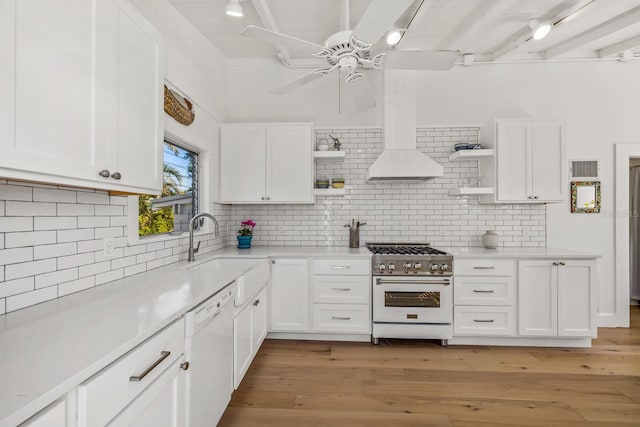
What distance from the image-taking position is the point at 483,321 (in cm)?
317

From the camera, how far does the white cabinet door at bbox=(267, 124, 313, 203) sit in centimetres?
357

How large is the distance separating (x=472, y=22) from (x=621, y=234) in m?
3.06

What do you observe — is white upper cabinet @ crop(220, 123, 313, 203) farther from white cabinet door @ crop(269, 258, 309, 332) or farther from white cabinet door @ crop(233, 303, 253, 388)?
white cabinet door @ crop(233, 303, 253, 388)

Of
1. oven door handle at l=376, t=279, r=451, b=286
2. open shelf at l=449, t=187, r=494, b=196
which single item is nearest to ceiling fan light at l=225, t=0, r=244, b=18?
oven door handle at l=376, t=279, r=451, b=286

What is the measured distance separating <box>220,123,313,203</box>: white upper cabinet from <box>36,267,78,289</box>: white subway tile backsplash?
81.4 inches

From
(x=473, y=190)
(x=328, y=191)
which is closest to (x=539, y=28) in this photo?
(x=473, y=190)

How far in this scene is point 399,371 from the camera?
2.68 m

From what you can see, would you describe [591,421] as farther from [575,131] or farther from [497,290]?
[575,131]

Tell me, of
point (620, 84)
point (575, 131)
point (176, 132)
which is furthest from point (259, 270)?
point (620, 84)

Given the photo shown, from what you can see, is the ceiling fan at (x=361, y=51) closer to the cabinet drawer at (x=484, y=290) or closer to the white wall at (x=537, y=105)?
the white wall at (x=537, y=105)

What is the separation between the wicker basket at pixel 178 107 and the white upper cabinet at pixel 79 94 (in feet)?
1.65

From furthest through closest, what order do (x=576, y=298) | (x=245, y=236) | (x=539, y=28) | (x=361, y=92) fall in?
(x=245, y=236), (x=576, y=298), (x=539, y=28), (x=361, y=92)

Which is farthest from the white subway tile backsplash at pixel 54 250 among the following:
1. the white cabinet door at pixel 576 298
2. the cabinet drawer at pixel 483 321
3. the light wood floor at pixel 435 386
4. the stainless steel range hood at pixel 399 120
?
the white cabinet door at pixel 576 298

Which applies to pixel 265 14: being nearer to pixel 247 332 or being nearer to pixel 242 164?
→ pixel 242 164
